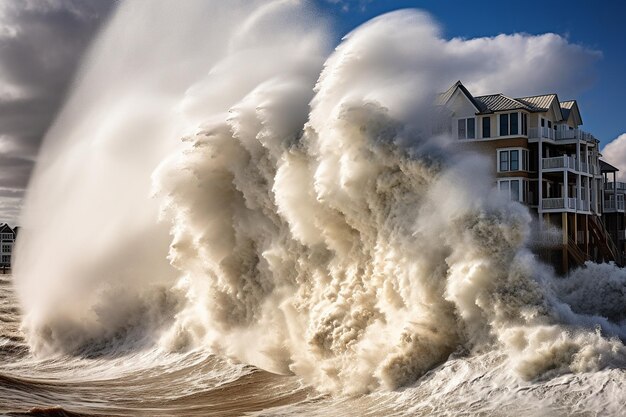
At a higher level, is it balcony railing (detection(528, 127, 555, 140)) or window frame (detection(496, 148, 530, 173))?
balcony railing (detection(528, 127, 555, 140))

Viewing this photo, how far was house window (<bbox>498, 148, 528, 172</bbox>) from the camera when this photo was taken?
29442 millimetres

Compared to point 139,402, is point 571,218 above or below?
above

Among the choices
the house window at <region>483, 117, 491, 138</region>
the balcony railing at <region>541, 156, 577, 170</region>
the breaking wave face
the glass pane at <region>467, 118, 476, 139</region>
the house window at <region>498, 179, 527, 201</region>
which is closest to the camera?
the breaking wave face

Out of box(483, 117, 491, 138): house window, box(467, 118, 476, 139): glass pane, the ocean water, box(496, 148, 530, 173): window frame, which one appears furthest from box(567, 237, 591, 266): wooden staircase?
the ocean water

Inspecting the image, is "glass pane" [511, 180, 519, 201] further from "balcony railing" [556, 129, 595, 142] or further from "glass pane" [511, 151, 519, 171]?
"balcony railing" [556, 129, 595, 142]

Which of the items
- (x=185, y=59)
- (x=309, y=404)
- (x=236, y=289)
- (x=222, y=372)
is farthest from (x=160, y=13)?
(x=309, y=404)

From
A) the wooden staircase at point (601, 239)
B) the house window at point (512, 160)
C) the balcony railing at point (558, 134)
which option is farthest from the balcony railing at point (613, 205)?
the house window at point (512, 160)

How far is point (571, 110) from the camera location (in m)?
32.0

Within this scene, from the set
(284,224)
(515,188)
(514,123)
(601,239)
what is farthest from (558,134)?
(284,224)

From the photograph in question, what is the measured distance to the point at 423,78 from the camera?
17.0 metres

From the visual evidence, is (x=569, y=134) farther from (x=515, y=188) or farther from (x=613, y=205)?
(x=613, y=205)

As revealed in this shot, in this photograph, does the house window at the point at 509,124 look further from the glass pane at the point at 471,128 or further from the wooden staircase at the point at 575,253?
the wooden staircase at the point at 575,253

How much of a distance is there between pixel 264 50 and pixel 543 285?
13533mm

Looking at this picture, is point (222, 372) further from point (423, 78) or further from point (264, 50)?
point (264, 50)
